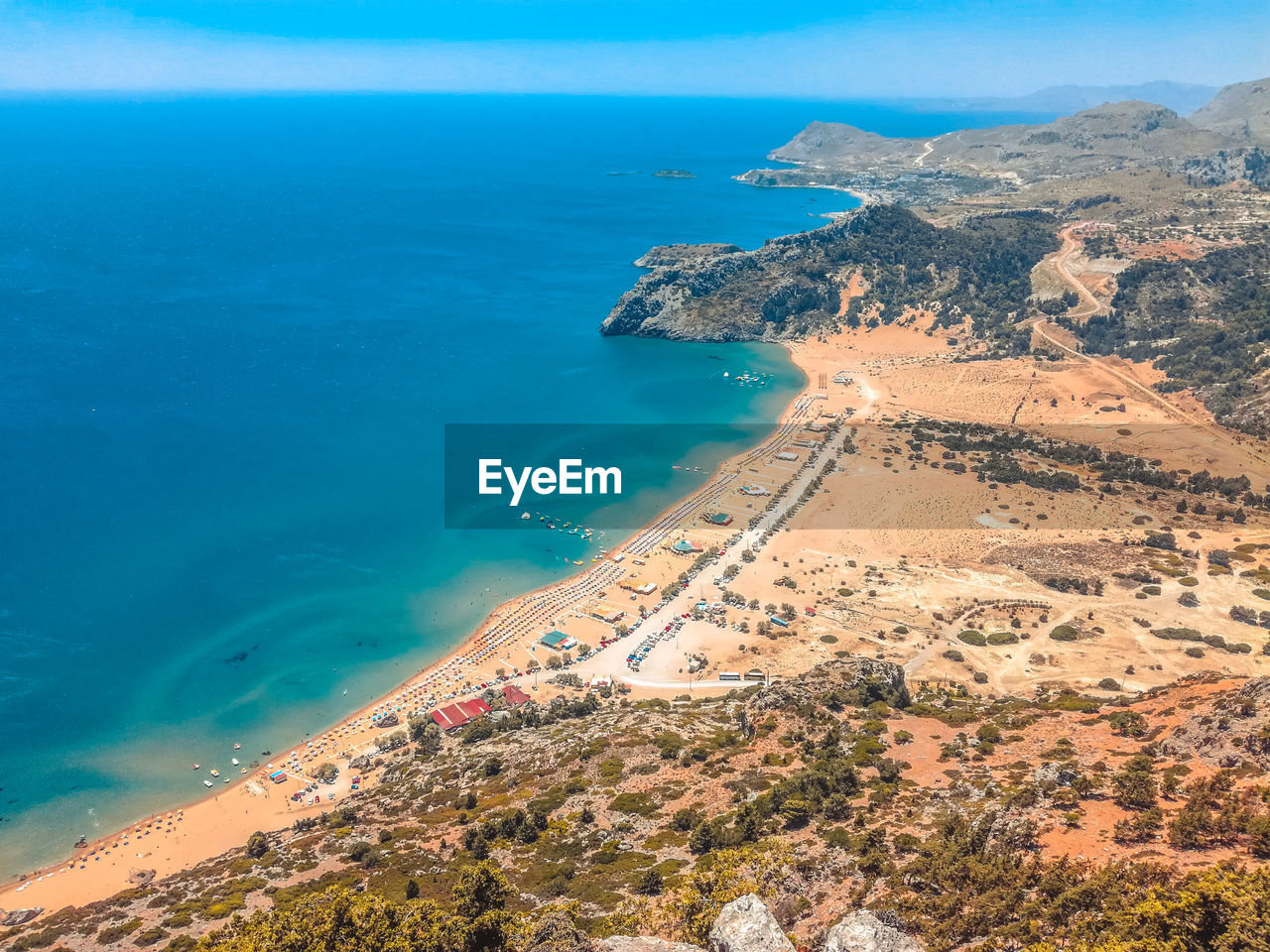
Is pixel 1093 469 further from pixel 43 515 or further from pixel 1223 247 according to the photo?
pixel 43 515

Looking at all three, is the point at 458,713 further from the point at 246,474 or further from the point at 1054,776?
the point at 246,474

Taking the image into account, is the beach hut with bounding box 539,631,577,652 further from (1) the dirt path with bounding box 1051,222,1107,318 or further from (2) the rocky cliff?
(1) the dirt path with bounding box 1051,222,1107,318

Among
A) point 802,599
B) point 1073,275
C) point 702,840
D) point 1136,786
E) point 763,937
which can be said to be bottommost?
point 802,599

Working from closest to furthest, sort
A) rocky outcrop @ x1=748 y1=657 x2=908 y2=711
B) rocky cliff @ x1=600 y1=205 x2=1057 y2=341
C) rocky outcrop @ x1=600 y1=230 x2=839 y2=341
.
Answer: rocky outcrop @ x1=748 y1=657 x2=908 y2=711 < rocky outcrop @ x1=600 y1=230 x2=839 y2=341 < rocky cliff @ x1=600 y1=205 x2=1057 y2=341

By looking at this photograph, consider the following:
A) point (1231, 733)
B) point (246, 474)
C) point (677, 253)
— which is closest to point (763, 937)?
point (1231, 733)

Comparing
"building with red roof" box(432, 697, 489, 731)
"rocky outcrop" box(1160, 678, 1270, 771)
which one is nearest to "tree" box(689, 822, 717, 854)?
"rocky outcrop" box(1160, 678, 1270, 771)

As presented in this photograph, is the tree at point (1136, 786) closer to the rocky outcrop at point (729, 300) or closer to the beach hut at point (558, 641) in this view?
the beach hut at point (558, 641)
